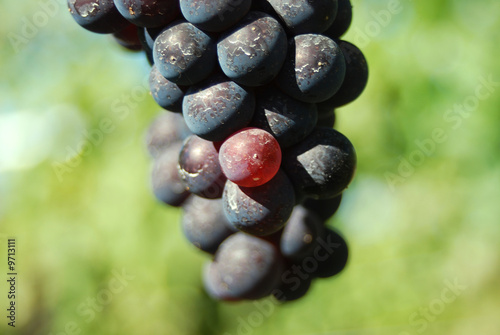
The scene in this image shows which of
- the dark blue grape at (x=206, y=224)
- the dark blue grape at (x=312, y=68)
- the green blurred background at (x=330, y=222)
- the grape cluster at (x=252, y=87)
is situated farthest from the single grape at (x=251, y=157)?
the green blurred background at (x=330, y=222)

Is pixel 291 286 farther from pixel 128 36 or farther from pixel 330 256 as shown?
pixel 128 36

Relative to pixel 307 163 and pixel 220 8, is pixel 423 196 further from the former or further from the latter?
pixel 220 8

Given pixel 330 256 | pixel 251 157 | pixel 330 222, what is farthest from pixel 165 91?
pixel 330 222

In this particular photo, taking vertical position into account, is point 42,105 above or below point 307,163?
below

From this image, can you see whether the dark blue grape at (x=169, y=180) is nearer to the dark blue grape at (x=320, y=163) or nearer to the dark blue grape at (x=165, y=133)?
the dark blue grape at (x=165, y=133)

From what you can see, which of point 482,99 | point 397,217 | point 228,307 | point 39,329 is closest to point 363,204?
point 397,217
